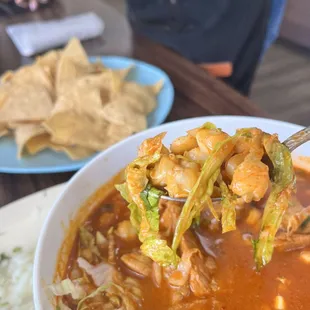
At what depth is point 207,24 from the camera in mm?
2195

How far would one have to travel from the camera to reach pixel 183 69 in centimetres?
171

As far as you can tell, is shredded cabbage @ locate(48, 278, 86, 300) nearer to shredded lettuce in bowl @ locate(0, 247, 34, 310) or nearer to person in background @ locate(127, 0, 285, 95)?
shredded lettuce in bowl @ locate(0, 247, 34, 310)

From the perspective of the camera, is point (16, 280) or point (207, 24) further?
point (207, 24)

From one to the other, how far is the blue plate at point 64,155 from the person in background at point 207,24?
1.48ft

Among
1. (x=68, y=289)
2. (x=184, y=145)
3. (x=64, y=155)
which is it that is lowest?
(x=64, y=155)

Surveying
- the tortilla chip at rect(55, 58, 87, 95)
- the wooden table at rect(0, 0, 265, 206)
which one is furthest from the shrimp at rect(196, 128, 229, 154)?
the tortilla chip at rect(55, 58, 87, 95)

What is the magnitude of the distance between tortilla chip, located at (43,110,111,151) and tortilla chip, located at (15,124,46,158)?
42mm

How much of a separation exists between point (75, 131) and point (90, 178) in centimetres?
33

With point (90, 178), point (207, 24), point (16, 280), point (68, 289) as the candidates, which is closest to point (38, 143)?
point (90, 178)

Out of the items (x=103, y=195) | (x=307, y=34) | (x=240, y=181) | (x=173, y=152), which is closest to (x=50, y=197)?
(x=103, y=195)

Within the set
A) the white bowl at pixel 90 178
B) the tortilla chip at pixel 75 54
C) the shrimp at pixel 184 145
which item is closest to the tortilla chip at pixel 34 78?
the tortilla chip at pixel 75 54

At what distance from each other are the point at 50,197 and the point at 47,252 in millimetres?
290

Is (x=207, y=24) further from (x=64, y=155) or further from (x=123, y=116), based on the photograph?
(x=64, y=155)

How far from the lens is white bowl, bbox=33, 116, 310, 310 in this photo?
2.83ft
